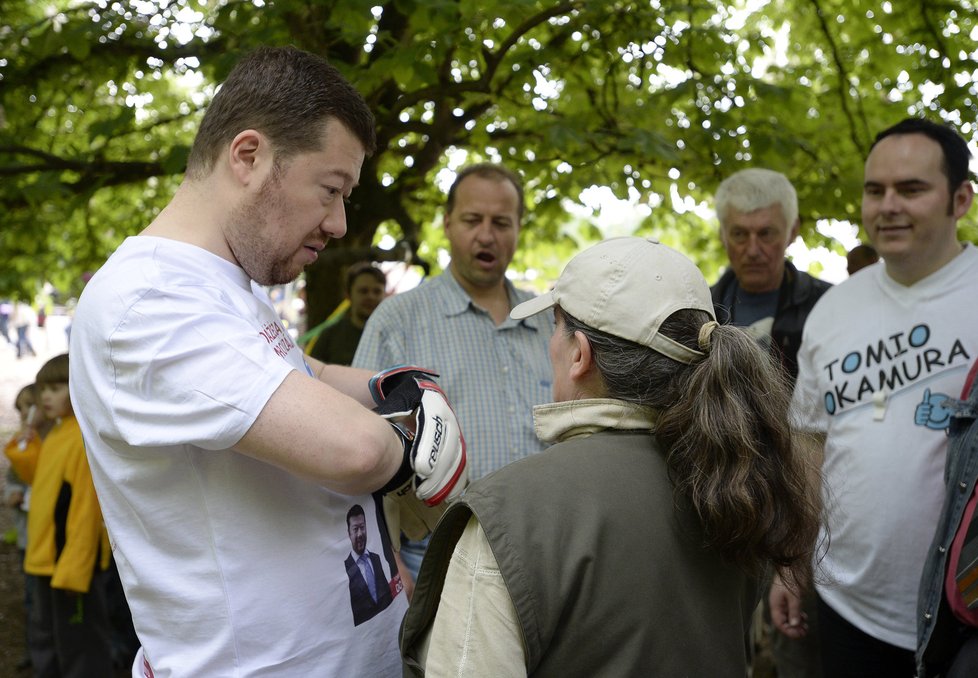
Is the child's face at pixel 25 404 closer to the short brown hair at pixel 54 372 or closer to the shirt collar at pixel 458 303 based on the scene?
the short brown hair at pixel 54 372

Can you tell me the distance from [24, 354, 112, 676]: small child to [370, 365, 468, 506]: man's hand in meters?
3.28

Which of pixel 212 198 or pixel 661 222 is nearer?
pixel 212 198

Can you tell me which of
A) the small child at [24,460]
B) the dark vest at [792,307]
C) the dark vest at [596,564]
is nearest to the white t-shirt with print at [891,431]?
the dark vest at [792,307]

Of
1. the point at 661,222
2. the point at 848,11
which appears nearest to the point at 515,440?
the point at 848,11

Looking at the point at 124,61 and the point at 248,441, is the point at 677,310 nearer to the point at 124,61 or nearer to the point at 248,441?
the point at 248,441

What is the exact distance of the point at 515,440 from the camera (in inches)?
126

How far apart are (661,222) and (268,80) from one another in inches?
227

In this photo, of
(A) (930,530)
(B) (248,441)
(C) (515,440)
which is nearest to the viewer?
(B) (248,441)

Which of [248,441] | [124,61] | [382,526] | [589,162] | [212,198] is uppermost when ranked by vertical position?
[124,61]

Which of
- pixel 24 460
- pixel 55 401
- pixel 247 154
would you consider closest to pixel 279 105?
pixel 247 154

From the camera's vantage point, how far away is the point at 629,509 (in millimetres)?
1459

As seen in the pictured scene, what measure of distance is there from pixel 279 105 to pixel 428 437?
70cm

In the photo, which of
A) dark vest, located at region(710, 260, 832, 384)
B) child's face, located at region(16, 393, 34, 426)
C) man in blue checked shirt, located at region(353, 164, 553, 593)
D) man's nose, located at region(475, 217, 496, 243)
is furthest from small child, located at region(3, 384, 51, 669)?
dark vest, located at region(710, 260, 832, 384)

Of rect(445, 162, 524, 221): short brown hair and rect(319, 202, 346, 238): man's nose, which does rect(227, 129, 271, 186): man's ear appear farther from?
rect(445, 162, 524, 221): short brown hair
